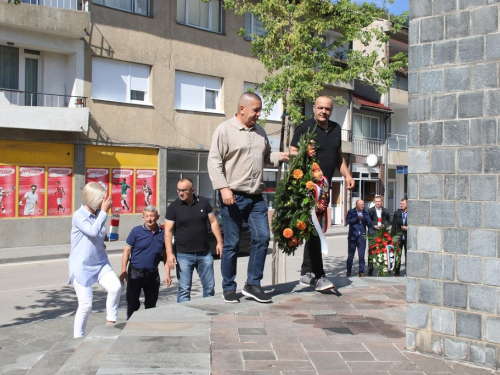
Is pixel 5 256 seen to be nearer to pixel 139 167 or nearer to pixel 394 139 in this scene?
pixel 139 167

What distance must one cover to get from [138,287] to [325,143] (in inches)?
113

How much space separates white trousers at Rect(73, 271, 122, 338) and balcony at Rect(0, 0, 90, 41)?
47.0ft

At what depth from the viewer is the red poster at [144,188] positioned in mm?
22578

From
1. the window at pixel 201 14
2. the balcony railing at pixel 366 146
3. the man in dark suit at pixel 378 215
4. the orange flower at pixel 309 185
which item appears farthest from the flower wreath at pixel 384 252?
the balcony railing at pixel 366 146

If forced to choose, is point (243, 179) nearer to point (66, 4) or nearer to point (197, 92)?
point (66, 4)

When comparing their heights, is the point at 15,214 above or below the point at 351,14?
below

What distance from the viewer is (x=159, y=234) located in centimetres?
781

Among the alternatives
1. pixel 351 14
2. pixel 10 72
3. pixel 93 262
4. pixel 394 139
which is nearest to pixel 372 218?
pixel 351 14

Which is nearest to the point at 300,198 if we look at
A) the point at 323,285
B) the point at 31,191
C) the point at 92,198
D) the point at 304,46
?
the point at 323,285

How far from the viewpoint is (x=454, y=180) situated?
435 centimetres

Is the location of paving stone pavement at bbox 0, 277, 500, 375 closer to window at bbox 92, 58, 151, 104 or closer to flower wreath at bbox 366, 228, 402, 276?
flower wreath at bbox 366, 228, 402, 276

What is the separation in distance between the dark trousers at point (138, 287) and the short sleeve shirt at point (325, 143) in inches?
97.6

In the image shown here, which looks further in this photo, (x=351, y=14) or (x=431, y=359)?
(x=351, y=14)

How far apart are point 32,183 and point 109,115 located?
358cm
